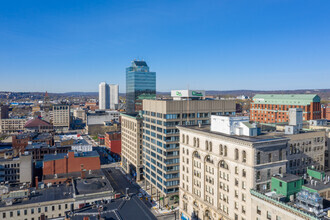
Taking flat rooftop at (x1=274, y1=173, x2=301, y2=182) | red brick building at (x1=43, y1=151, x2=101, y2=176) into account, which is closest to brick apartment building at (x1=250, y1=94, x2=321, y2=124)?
red brick building at (x1=43, y1=151, x2=101, y2=176)

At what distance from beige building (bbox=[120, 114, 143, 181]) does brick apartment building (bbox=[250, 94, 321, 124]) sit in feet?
316

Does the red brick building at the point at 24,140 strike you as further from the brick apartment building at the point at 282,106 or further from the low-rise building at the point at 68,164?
the brick apartment building at the point at 282,106

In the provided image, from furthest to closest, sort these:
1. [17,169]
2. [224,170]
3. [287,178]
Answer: [17,169], [224,170], [287,178]

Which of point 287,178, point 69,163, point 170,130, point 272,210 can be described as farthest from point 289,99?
point 272,210

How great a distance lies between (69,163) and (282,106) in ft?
434

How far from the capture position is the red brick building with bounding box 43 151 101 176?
104500 mm

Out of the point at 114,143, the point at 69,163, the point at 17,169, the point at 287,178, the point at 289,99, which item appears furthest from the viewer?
the point at 114,143

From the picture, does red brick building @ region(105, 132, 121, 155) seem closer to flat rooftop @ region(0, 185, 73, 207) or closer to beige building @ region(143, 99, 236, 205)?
beige building @ region(143, 99, 236, 205)

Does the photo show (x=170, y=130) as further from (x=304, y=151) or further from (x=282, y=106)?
(x=282, y=106)

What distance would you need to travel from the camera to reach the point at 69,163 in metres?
108

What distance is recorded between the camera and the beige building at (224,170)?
5478 centimetres

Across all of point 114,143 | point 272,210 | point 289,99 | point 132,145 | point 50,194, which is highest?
point 289,99

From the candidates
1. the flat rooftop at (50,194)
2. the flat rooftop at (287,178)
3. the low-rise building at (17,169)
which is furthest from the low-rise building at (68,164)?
the flat rooftop at (287,178)

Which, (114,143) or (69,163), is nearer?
(69,163)
